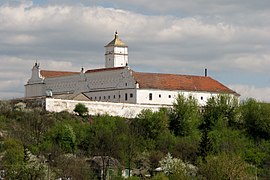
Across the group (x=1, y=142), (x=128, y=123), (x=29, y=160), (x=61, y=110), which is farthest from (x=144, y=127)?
(x=29, y=160)

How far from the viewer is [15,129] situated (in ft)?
265

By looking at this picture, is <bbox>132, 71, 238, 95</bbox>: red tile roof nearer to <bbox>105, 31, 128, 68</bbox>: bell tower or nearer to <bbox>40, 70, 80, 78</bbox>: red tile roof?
<bbox>105, 31, 128, 68</bbox>: bell tower

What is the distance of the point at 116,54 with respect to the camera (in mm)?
97625

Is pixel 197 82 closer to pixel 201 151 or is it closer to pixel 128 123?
pixel 128 123

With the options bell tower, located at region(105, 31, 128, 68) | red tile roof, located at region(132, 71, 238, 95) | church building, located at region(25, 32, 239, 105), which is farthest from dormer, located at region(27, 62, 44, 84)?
red tile roof, located at region(132, 71, 238, 95)

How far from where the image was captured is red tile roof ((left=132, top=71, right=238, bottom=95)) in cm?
9069

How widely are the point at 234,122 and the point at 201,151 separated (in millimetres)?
15842

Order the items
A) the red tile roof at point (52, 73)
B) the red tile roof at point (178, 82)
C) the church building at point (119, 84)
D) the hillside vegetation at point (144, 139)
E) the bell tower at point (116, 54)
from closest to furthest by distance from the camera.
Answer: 1. the hillside vegetation at point (144, 139)
2. the church building at point (119, 84)
3. the red tile roof at point (178, 82)
4. the bell tower at point (116, 54)
5. the red tile roof at point (52, 73)

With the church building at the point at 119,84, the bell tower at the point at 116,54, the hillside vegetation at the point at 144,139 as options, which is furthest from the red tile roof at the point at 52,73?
the hillside vegetation at the point at 144,139

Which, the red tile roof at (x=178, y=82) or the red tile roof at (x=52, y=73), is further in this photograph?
the red tile roof at (x=52, y=73)

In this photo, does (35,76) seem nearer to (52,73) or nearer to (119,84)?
(52,73)

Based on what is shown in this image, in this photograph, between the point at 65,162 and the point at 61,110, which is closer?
the point at 65,162

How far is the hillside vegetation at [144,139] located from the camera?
230ft

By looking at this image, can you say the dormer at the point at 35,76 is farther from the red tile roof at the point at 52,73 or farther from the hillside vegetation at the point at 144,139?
the hillside vegetation at the point at 144,139
